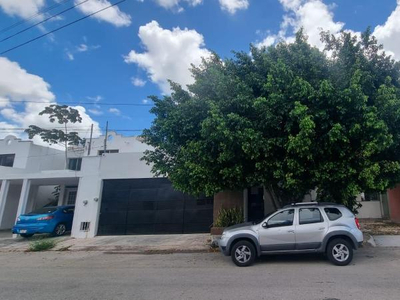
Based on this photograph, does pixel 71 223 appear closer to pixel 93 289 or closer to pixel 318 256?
pixel 93 289

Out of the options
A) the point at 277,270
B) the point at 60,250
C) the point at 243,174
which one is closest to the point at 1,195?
the point at 60,250

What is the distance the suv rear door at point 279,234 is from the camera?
23.5 ft

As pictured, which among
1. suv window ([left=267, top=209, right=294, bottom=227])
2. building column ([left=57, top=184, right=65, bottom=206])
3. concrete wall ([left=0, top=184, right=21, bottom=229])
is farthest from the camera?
building column ([left=57, top=184, right=65, bottom=206])

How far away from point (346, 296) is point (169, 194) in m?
10.2

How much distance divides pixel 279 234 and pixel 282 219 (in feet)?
1.34

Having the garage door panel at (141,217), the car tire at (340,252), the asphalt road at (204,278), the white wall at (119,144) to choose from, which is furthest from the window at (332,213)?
the white wall at (119,144)

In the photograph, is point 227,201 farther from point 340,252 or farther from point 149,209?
point 340,252

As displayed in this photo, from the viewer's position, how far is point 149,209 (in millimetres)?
14227

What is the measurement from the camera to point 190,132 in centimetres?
855

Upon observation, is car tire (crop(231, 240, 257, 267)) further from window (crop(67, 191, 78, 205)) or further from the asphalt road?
window (crop(67, 191, 78, 205))

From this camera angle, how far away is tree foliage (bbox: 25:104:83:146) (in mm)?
26500

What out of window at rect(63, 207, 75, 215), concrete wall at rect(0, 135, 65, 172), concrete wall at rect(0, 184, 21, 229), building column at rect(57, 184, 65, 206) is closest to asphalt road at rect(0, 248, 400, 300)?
window at rect(63, 207, 75, 215)

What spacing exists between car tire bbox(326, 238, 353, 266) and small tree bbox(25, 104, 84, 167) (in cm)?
2406

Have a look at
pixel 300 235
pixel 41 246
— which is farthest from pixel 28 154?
pixel 300 235
